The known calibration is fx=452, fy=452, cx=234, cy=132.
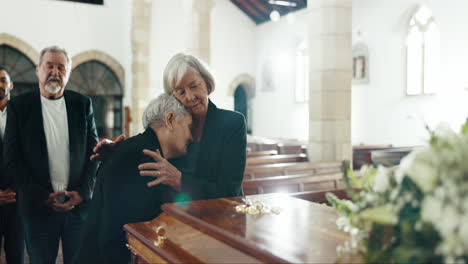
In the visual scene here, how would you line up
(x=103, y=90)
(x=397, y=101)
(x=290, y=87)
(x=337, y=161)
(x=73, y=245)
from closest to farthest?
(x=73, y=245), (x=337, y=161), (x=397, y=101), (x=103, y=90), (x=290, y=87)

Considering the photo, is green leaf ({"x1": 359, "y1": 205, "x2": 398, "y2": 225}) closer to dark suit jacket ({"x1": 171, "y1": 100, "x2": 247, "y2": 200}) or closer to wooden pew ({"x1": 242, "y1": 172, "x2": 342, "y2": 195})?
dark suit jacket ({"x1": 171, "y1": 100, "x2": 247, "y2": 200})

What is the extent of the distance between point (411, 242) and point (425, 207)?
74mm

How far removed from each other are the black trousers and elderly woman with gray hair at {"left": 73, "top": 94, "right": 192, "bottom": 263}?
145 cm

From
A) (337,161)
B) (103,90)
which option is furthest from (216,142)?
(103,90)

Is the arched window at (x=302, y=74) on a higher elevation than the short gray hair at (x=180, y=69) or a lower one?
higher

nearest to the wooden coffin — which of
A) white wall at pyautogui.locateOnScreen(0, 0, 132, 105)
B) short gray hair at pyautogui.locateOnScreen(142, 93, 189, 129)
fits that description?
short gray hair at pyautogui.locateOnScreen(142, 93, 189, 129)

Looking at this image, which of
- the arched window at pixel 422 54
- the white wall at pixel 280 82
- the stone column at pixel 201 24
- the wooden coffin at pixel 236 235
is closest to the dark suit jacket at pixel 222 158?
the wooden coffin at pixel 236 235

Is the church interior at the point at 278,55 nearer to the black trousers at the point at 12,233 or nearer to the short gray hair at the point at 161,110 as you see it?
the black trousers at the point at 12,233

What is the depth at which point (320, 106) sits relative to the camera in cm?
575

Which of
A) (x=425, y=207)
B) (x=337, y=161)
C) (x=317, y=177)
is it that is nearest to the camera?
(x=425, y=207)

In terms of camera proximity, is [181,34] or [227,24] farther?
[227,24]

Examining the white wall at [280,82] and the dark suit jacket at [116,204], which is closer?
the dark suit jacket at [116,204]

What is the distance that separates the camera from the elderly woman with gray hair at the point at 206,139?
79.9 inches

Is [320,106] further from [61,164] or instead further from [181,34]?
[181,34]
